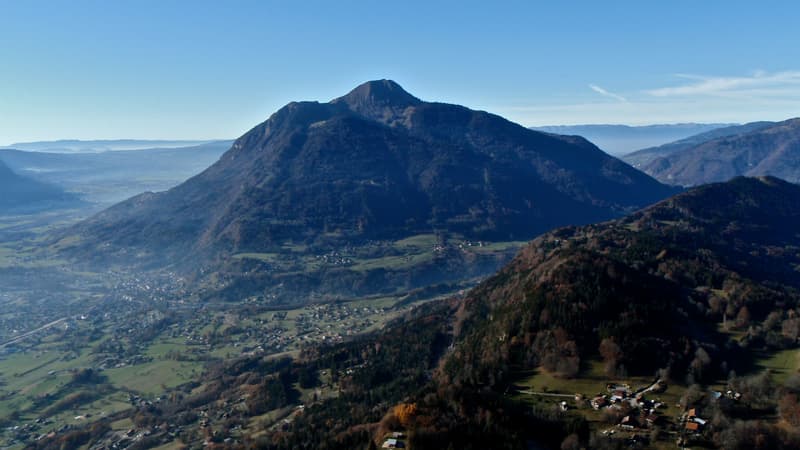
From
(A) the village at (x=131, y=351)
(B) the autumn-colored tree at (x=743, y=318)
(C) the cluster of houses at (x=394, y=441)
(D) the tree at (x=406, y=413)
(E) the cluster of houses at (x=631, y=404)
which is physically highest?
(B) the autumn-colored tree at (x=743, y=318)

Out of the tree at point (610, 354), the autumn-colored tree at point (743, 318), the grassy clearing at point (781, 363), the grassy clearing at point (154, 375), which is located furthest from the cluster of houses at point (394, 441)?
the grassy clearing at point (154, 375)

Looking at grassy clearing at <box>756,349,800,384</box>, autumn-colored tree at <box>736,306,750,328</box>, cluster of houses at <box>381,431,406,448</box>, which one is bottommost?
cluster of houses at <box>381,431,406,448</box>

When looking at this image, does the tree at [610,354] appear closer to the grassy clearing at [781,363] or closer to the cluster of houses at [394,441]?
the grassy clearing at [781,363]

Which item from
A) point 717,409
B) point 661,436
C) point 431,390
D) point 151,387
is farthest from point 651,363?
point 151,387

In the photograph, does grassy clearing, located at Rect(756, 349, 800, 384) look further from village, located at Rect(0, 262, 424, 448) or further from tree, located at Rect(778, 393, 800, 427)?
village, located at Rect(0, 262, 424, 448)

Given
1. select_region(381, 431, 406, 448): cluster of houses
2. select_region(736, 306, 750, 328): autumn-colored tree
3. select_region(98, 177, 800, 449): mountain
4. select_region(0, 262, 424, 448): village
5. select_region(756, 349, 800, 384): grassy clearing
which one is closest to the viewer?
select_region(381, 431, 406, 448): cluster of houses

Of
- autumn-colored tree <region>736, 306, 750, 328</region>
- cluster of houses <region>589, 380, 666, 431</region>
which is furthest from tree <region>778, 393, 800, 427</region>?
autumn-colored tree <region>736, 306, 750, 328</region>

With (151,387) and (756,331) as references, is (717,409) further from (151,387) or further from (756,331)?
(151,387)

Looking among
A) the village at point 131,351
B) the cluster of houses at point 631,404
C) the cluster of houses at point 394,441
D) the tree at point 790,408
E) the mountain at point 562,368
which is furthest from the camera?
the village at point 131,351
